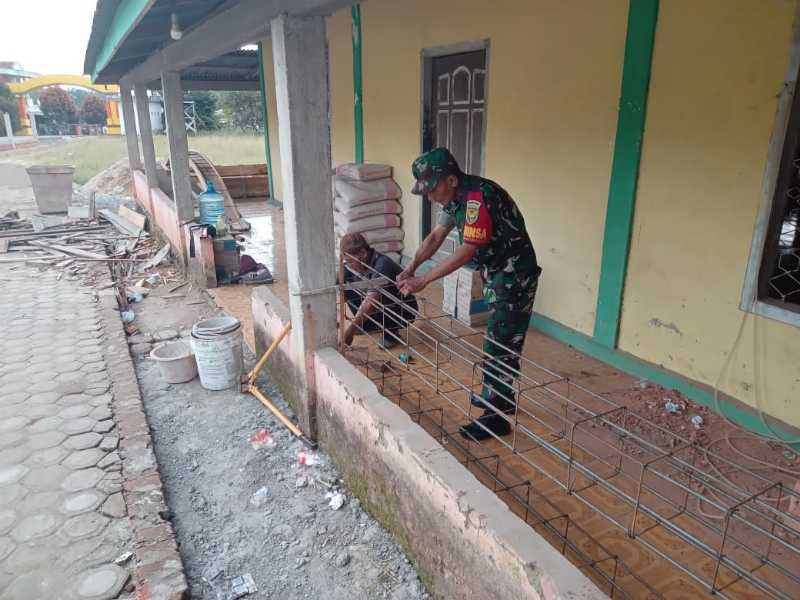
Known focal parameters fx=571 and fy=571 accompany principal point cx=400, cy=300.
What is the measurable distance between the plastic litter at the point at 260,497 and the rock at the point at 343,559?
2.18 feet

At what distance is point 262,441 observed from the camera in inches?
159

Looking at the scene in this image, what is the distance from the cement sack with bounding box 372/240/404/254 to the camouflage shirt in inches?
155

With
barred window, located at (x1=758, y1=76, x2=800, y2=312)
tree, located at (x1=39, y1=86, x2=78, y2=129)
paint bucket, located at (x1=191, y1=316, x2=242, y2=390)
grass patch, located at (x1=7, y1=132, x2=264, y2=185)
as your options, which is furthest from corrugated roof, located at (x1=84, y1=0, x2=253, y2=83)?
tree, located at (x1=39, y1=86, x2=78, y2=129)

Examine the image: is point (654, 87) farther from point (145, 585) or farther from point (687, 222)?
point (145, 585)

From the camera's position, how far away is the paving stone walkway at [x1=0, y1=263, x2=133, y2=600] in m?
2.88

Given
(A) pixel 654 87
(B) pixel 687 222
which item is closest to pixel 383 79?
(A) pixel 654 87

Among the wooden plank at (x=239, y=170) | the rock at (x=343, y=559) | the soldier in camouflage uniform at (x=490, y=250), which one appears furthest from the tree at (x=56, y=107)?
the rock at (x=343, y=559)

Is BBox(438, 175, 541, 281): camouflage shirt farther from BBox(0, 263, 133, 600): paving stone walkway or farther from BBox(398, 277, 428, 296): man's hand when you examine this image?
BBox(0, 263, 133, 600): paving stone walkway

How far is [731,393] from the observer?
3.78m

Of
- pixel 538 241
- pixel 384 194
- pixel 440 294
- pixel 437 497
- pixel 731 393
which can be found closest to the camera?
pixel 437 497

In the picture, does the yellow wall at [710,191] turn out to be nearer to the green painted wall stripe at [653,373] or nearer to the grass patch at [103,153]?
the green painted wall stripe at [653,373]

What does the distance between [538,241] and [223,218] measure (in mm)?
6707

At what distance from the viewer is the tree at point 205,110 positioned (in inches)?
1431

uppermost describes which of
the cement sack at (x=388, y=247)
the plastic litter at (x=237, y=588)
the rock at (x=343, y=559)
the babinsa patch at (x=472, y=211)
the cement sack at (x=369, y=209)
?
the babinsa patch at (x=472, y=211)
